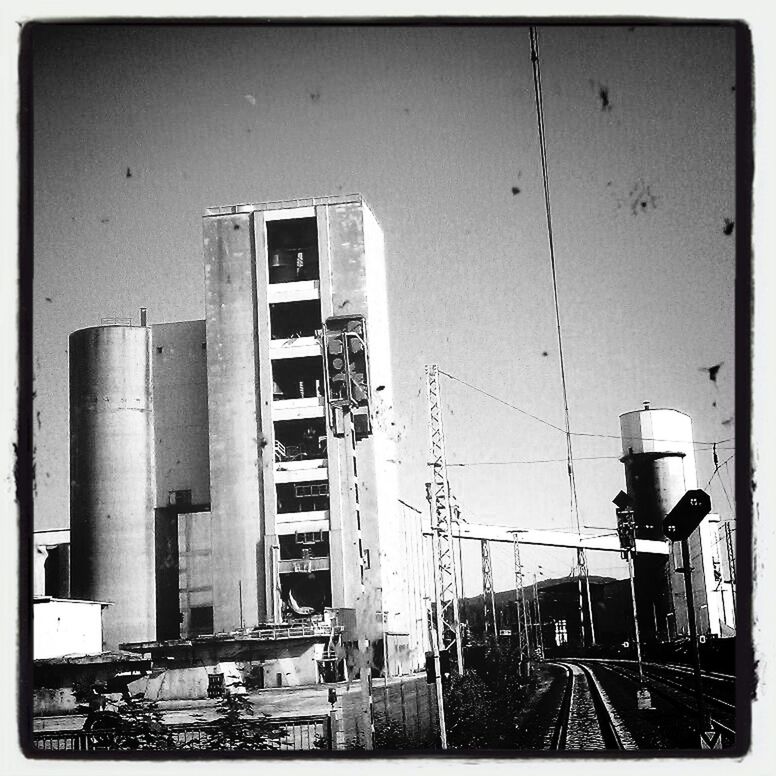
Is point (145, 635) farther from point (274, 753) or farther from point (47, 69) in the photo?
point (47, 69)

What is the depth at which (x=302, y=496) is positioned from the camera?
586cm

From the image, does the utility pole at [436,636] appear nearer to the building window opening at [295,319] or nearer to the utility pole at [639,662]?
the utility pole at [639,662]

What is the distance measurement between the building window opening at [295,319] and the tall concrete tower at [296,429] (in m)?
0.01

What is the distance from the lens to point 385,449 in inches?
208

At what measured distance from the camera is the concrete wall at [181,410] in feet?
18.9

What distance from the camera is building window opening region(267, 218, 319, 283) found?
5523 mm

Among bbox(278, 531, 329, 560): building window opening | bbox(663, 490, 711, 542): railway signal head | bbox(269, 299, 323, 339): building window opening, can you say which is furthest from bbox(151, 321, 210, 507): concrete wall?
bbox(663, 490, 711, 542): railway signal head

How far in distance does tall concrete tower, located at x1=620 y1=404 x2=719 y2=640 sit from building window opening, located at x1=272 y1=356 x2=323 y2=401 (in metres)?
1.74

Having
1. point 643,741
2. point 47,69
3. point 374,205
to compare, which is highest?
point 47,69

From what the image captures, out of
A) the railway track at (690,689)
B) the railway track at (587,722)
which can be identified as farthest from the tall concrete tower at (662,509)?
the railway track at (587,722)

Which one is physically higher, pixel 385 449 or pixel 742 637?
pixel 385 449

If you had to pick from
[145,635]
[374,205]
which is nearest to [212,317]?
[374,205]

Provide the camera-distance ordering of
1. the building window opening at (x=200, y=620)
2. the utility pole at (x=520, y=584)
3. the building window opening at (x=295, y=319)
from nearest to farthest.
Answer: the utility pole at (x=520, y=584), the building window opening at (x=295, y=319), the building window opening at (x=200, y=620)

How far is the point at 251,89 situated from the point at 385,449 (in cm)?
212
